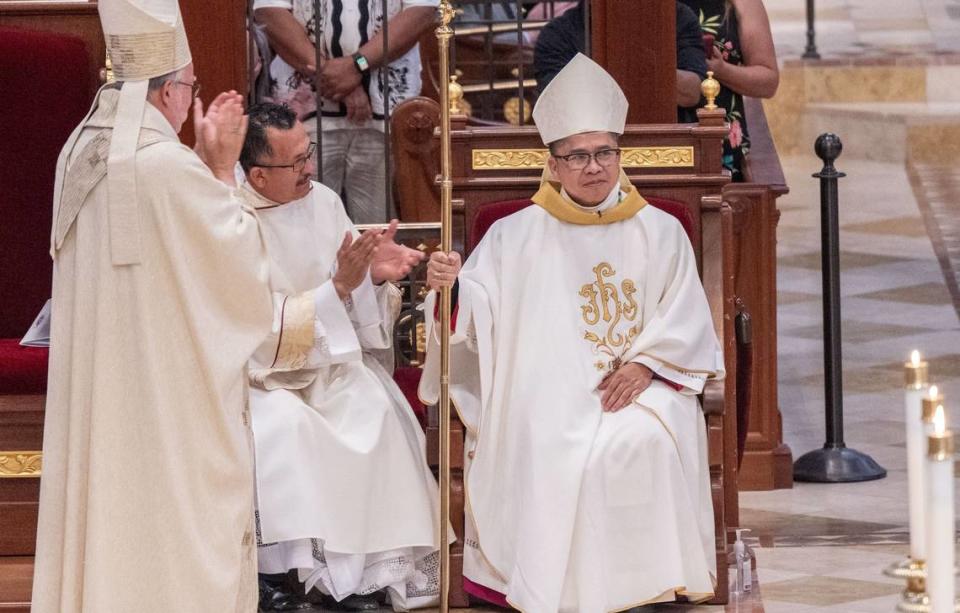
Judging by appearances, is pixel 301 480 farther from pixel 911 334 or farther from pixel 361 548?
pixel 911 334

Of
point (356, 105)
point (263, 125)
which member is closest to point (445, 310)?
point (263, 125)

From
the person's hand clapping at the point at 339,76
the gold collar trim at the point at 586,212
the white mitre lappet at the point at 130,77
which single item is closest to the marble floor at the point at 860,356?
the gold collar trim at the point at 586,212

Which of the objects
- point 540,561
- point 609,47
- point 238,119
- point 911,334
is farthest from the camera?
point 911,334

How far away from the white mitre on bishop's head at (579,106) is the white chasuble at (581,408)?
0.77ft

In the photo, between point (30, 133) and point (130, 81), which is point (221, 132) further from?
point (30, 133)

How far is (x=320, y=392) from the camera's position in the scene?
5.70 meters

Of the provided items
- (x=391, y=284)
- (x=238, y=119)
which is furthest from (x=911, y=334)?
(x=238, y=119)

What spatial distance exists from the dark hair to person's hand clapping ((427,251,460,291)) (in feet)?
2.42

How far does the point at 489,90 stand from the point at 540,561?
3805 mm

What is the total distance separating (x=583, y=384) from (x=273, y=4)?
6.79ft

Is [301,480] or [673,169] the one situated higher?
[673,169]

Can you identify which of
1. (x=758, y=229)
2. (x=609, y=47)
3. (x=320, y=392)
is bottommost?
(x=320, y=392)

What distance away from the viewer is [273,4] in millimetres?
6809

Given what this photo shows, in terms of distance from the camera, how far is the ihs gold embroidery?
5691 mm
